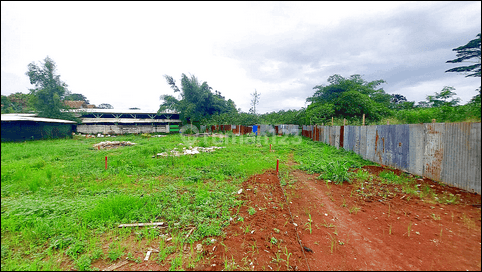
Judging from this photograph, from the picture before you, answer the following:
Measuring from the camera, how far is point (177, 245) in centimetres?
274

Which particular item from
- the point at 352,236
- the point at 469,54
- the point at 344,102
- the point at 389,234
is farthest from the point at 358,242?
the point at 344,102

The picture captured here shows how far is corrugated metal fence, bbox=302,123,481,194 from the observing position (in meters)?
1.90

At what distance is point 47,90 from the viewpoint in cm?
1906

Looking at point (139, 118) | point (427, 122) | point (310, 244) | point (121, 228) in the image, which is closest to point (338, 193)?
point (310, 244)

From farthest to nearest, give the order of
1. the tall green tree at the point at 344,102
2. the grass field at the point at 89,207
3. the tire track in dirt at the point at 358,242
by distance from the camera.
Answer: the tall green tree at the point at 344,102 < the tire track in dirt at the point at 358,242 < the grass field at the point at 89,207

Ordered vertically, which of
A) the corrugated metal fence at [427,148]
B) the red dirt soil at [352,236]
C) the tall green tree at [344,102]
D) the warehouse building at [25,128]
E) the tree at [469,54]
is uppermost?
the tall green tree at [344,102]

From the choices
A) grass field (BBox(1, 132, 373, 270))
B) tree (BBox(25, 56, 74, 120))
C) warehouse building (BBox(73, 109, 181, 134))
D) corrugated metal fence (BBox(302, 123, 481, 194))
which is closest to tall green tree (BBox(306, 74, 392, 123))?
corrugated metal fence (BBox(302, 123, 481, 194))

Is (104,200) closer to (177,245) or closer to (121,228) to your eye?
(121,228)

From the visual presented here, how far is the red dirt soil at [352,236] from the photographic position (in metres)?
1.82

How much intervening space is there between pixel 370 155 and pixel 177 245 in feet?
25.8

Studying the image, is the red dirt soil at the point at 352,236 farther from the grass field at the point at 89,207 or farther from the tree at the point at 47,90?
the tree at the point at 47,90

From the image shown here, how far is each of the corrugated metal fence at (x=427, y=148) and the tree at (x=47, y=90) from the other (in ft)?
→ 83.2

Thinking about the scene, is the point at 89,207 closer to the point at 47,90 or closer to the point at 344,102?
the point at 344,102

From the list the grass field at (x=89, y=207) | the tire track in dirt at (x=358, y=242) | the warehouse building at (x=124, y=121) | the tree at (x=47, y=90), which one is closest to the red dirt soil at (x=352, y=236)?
the tire track in dirt at (x=358, y=242)
